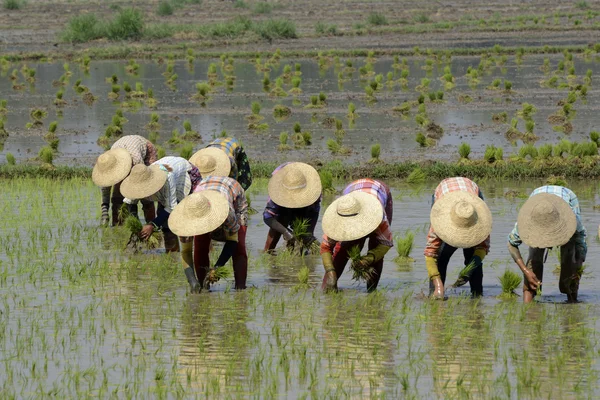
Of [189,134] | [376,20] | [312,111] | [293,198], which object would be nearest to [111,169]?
[293,198]

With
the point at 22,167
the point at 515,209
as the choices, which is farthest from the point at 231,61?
the point at 515,209

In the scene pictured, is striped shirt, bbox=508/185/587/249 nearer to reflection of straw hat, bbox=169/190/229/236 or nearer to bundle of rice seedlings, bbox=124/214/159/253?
reflection of straw hat, bbox=169/190/229/236

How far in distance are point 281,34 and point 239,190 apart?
115 feet

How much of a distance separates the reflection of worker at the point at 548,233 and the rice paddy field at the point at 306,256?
26 cm

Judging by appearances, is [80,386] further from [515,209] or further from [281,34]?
[281,34]

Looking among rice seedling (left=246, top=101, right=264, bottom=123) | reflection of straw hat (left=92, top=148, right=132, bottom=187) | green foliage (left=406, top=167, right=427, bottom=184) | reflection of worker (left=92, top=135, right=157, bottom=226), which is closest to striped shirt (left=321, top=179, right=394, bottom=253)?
reflection of worker (left=92, top=135, right=157, bottom=226)

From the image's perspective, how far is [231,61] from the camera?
1321 inches

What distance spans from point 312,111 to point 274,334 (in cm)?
1514

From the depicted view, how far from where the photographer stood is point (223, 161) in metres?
10.5

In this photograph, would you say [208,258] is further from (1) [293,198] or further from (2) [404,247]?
(2) [404,247]

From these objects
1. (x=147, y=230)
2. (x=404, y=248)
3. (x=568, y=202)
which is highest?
(x=568, y=202)

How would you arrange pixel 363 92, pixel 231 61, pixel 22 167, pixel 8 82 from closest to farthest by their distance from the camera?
pixel 22 167 → pixel 363 92 → pixel 8 82 → pixel 231 61

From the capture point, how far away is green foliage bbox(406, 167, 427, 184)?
1402 centimetres

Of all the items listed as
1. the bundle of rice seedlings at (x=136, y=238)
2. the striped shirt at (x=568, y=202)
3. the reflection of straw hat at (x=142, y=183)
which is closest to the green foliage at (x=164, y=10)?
the bundle of rice seedlings at (x=136, y=238)
